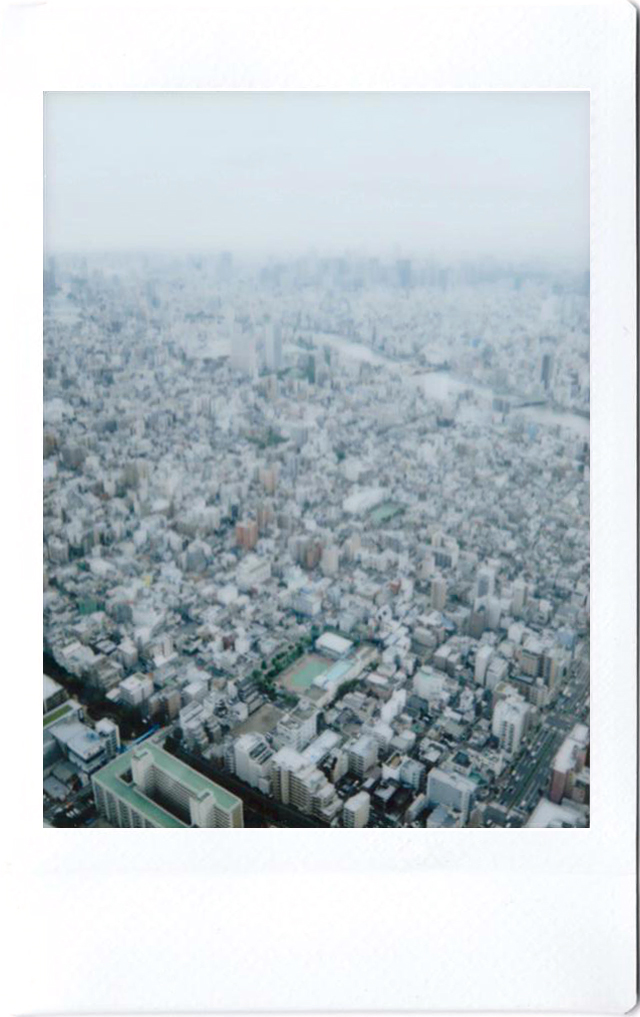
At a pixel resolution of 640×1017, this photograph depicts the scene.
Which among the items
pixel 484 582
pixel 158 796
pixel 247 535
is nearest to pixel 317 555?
pixel 247 535

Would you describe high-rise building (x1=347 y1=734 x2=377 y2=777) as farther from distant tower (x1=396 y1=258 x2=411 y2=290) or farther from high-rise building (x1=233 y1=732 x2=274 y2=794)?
distant tower (x1=396 y1=258 x2=411 y2=290)

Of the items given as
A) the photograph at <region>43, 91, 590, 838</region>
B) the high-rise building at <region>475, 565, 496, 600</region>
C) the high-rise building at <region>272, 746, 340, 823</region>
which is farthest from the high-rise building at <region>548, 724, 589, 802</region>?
the high-rise building at <region>272, 746, 340, 823</region>

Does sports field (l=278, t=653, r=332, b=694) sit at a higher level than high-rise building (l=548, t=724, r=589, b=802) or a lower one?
higher

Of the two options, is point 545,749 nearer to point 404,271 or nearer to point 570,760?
point 570,760

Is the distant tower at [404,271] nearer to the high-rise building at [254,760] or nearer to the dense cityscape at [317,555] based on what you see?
the dense cityscape at [317,555]

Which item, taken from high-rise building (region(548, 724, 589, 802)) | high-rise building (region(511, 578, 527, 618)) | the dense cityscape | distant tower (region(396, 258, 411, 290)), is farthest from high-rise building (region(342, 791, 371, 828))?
distant tower (region(396, 258, 411, 290))
